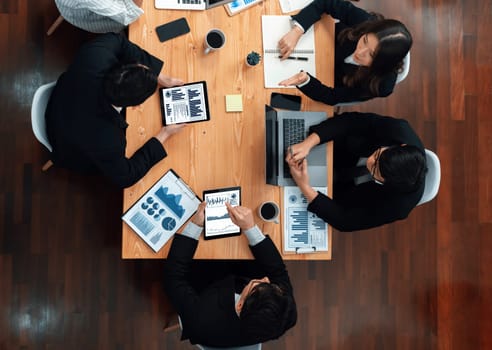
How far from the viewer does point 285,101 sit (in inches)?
85.5

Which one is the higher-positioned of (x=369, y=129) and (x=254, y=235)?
(x=369, y=129)

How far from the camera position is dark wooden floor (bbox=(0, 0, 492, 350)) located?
2707 mm

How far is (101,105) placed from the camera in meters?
1.86

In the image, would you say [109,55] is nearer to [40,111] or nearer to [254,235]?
[40,111]

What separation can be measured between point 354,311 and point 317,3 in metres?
1.91

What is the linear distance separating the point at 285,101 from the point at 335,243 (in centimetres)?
119

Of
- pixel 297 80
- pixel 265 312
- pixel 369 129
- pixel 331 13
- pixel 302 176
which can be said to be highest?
pixel 331 13

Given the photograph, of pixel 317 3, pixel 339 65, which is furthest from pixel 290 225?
pixel 317 3

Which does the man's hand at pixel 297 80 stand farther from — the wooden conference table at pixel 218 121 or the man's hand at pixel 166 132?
the man's hand at pixel 166 132

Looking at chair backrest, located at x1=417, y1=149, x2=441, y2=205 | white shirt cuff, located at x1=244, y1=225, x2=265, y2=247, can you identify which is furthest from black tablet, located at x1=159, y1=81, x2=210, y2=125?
chair backrest, located at x1=417, y1=149, x2=441, y2=205

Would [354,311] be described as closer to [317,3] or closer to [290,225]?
[290,225]

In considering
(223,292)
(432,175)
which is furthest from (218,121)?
(432,175)

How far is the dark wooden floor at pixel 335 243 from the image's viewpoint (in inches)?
107

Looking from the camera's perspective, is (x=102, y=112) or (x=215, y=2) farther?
(x=215, y=2)
